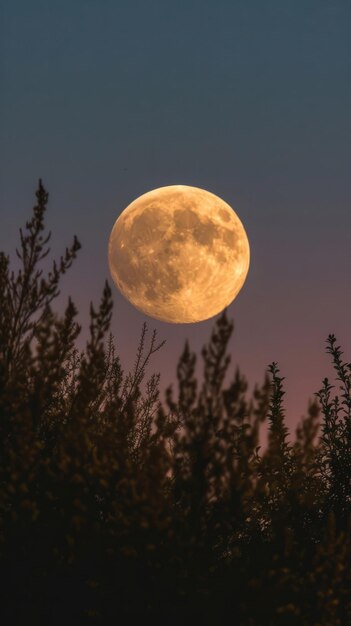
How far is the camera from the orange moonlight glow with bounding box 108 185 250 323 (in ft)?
48.0

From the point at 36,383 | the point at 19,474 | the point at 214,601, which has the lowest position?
the point at 214,601

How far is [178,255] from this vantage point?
47.9 ft

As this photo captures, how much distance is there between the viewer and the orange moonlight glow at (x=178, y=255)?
1464cm

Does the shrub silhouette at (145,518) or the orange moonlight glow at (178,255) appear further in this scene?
the orange moonlight glow at (178,255)

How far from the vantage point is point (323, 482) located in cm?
1082

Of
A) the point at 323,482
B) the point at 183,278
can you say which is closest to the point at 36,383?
the point at 323,482

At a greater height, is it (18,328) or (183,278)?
(183,278)

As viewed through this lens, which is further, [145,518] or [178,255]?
[178,255]

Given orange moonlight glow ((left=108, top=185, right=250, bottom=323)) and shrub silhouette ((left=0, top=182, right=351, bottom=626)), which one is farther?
orange moonlight glow ((left=108, top=185, right=250, bottom=323))

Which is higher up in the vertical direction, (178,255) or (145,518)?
(178,255)

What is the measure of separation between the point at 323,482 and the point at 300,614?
171 inches

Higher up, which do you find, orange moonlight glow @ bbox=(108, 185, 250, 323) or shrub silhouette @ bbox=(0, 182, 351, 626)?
orange moonlight glow @ bbox=(108, 185, 250, 323)

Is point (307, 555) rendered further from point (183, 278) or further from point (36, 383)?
point (183, 278)

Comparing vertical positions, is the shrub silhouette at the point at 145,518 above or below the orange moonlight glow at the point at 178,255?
below
